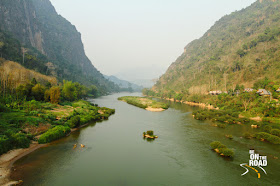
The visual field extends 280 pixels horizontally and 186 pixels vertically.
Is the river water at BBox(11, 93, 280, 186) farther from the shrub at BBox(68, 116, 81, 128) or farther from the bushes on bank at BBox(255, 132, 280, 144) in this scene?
the shrub at BBox(68, 116, 81, 128)

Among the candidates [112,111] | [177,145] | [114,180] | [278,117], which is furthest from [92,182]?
[278,117]

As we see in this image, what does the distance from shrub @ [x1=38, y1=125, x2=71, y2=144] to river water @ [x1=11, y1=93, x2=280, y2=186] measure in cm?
164

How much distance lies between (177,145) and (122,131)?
19003 mm

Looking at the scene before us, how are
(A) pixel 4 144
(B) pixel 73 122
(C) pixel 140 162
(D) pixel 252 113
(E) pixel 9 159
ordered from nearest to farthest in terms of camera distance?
(E) pixel 9 159 → (A) pixel 4 144 → (C) pixel 140 162 → (B) pixel 73 122 → (D) pixel 252 113

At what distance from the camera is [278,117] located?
204 ft

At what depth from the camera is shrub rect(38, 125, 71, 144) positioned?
3928 cm

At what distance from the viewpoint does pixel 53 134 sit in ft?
136

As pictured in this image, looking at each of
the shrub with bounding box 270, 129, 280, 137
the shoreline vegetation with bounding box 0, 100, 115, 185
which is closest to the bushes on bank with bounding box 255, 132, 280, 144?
the shrub with bounding box 270, 129, 280, 137

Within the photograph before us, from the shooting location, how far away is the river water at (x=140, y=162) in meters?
26.5

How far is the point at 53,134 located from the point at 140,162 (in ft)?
75.3

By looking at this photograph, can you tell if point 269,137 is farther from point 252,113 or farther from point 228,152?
point 252,113

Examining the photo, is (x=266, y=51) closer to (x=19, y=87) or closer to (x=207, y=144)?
(x=207, y=144)

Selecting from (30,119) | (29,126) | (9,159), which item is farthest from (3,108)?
(9,159)

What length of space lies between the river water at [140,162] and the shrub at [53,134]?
5.37 feet
